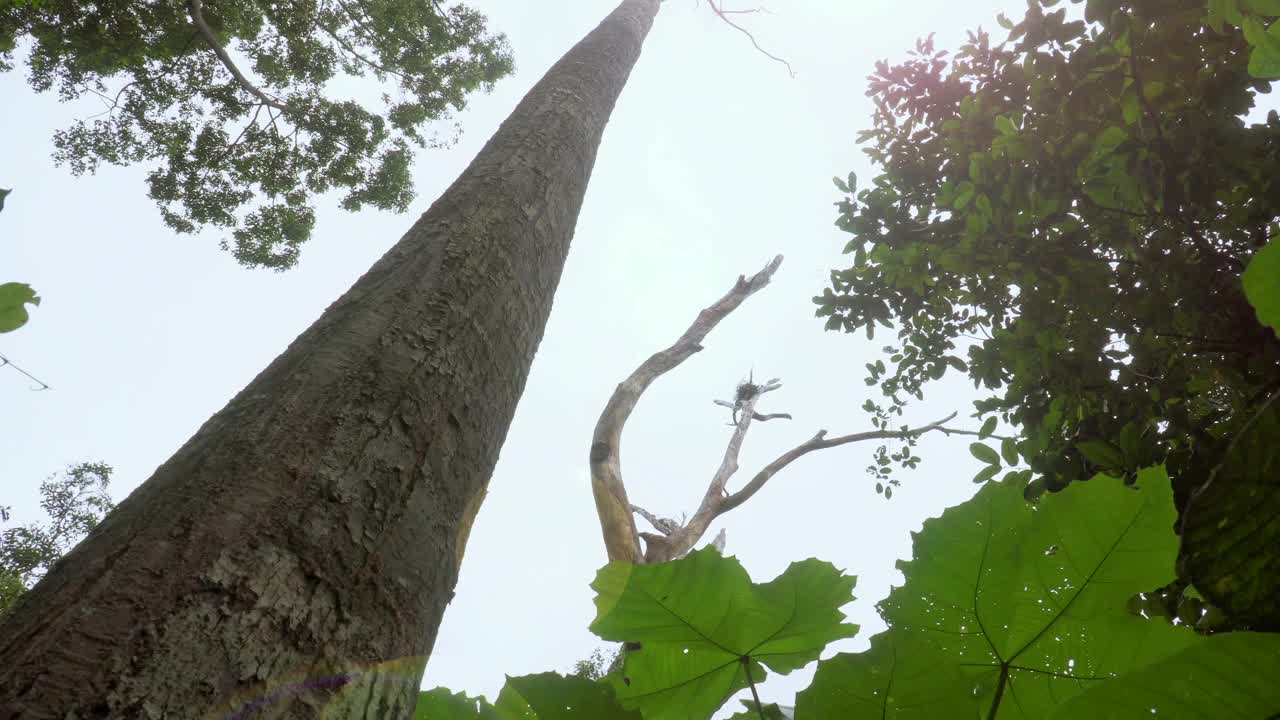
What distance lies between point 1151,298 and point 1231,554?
2185mm

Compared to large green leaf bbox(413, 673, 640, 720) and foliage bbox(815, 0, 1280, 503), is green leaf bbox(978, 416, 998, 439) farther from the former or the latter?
large green leaf bbox(413, 673, 640, 720)

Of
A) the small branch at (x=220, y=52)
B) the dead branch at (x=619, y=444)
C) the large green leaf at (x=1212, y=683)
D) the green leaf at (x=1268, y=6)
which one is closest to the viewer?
the large green leaf at (x=1212, y=683)

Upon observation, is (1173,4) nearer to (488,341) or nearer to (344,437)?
(488,341)

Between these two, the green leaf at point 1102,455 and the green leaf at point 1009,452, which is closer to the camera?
the green leaf at point 1102,455

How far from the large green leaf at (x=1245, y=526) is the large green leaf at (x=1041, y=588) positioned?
2.0 inches

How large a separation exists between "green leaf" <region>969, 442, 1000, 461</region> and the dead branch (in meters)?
1.17

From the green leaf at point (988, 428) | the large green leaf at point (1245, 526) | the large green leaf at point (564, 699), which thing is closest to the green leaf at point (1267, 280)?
the large green leaf at point (1245, 526)

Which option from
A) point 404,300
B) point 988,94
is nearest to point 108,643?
point 404,300

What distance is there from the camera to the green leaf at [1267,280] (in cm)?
28

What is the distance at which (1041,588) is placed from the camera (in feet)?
1.12

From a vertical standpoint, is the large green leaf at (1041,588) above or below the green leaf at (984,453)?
below

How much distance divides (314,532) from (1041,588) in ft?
1.73

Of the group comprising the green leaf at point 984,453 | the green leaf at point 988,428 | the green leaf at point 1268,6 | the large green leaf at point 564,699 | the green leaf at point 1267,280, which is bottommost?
the large green leaf at point 564,699

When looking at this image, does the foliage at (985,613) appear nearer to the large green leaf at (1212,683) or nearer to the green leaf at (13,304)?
the large green leaf at (1212,683)
